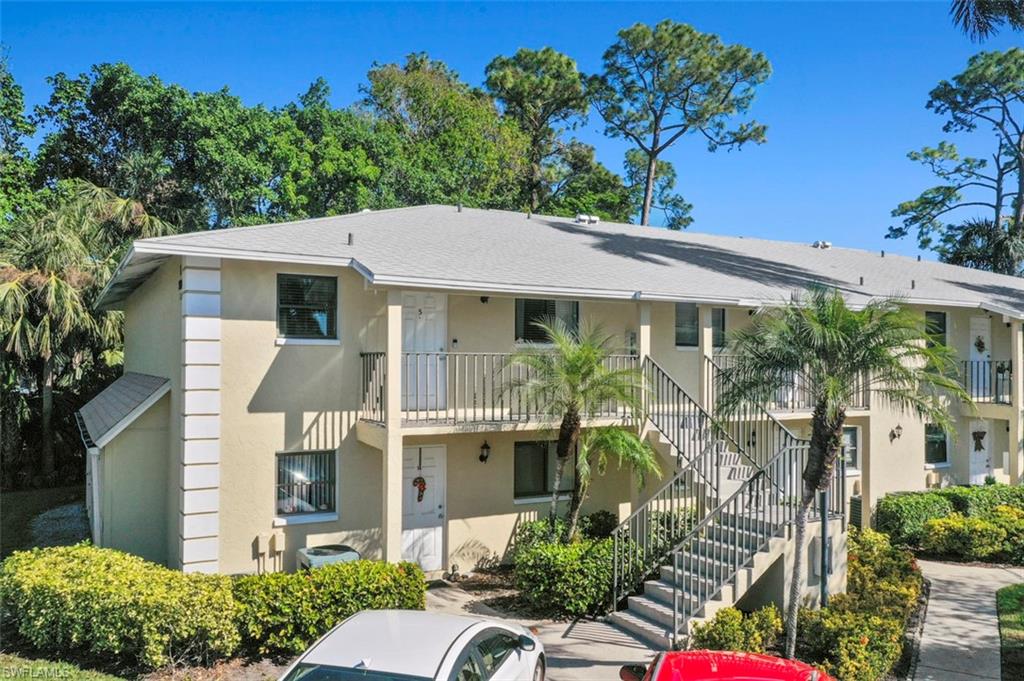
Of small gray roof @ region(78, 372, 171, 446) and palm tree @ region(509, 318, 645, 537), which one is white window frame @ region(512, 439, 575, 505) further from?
small gray roof @ region(78, 372, 171, 446)

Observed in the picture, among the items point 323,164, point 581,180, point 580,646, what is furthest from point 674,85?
point 580,646

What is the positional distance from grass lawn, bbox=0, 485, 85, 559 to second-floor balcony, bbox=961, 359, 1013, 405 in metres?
23.1

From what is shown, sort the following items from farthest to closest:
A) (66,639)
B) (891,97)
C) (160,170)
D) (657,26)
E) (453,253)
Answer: (657,26)
(160,170)
(891,97)
(453,253)
(66,639)

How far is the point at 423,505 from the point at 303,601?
4.32m

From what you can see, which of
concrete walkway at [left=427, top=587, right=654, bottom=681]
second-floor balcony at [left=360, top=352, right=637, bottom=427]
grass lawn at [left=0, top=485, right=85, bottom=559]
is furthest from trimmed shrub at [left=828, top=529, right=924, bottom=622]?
grass lawn at [left=0, top=485, right=85, bottom=559]

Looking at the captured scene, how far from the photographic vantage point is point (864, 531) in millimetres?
14508

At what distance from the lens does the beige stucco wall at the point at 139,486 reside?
12.4 m

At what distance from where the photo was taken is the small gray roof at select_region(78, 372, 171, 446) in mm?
12328

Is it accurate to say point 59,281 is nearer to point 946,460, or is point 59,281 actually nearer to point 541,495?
point 541,495

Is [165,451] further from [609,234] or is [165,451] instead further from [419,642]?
[609,234]

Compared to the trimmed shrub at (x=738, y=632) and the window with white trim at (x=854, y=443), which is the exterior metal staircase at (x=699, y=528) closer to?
the trimmed shrub at (x=738, y=632)

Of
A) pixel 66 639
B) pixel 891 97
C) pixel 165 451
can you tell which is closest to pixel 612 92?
pixel 891 97

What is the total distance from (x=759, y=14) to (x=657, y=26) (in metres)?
21.7

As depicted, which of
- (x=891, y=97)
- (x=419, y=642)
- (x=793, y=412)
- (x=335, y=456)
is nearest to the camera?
(x=419, y=642)
